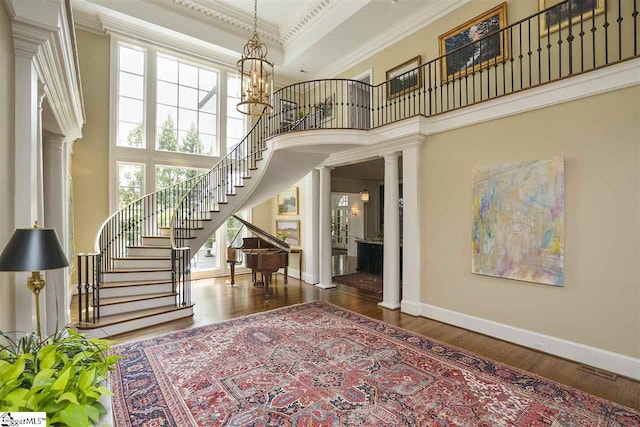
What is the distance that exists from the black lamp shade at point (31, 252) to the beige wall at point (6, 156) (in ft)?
0.95

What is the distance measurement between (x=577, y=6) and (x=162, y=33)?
790cm

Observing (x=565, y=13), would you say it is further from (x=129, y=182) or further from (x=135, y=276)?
(x=129, y=182)

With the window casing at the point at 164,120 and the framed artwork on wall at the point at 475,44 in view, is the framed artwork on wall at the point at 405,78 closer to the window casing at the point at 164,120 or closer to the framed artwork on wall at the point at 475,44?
the framed artwork on wall at the point at 475,44

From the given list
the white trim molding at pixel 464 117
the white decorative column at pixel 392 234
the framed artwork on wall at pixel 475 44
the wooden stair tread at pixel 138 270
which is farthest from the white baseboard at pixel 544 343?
the wooden stair tread at pixel 138 270

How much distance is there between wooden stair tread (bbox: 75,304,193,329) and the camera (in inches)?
162

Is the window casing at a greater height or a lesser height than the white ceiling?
lesser

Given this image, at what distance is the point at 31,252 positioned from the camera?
6.12ft

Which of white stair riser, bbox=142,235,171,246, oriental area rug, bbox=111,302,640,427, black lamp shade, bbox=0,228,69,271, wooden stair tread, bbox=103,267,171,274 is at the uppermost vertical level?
black lamp shade, bbox=0,228,69,271

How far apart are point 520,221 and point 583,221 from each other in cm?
61

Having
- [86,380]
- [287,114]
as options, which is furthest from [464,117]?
[287,114]

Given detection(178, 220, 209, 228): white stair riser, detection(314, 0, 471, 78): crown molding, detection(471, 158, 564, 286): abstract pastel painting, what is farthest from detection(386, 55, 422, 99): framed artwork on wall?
detection(178, 220, 209, 228): white stair riser

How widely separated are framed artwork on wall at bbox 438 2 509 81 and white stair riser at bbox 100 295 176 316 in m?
5.93

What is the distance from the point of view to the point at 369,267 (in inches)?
333

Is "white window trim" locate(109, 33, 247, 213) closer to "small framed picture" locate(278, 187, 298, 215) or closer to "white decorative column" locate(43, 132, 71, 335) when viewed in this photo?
"small framed picture" locate(278, 187, 298, 215)
